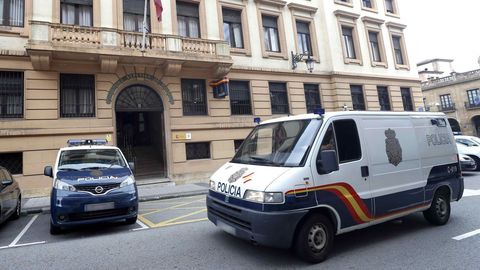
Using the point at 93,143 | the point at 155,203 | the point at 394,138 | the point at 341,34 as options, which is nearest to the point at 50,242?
the point at 93,143

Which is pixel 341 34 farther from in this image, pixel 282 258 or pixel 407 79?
pixel 282 258

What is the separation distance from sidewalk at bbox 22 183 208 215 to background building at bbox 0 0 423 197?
912 mm

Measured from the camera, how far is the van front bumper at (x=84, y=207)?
5.71 metres

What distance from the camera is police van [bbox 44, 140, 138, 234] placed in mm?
5754

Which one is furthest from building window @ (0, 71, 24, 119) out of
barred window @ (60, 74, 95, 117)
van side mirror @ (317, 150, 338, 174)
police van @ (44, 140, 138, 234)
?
van side mirror @ (317, 150, 338, 174)

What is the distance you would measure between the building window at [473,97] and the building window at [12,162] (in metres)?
46.7

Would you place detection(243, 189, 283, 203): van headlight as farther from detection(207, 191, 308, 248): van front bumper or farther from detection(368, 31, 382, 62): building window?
detection(368, 31, 382, 62): building window

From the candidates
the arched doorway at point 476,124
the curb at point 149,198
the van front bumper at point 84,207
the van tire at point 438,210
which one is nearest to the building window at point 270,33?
the curb at point 149,198

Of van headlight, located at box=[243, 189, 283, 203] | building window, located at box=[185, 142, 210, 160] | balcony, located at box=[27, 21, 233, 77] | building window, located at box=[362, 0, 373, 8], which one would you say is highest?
building window, located at box=[362, 0, 373, 8]

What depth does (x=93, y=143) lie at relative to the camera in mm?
8117

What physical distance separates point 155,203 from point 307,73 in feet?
39.9

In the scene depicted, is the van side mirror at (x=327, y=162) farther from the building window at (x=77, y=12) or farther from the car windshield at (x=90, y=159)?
the building window at (x=77, y=12)

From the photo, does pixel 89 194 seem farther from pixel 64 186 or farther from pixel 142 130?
pixel 142 130

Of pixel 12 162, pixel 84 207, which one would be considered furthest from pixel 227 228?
pixel 12 162
